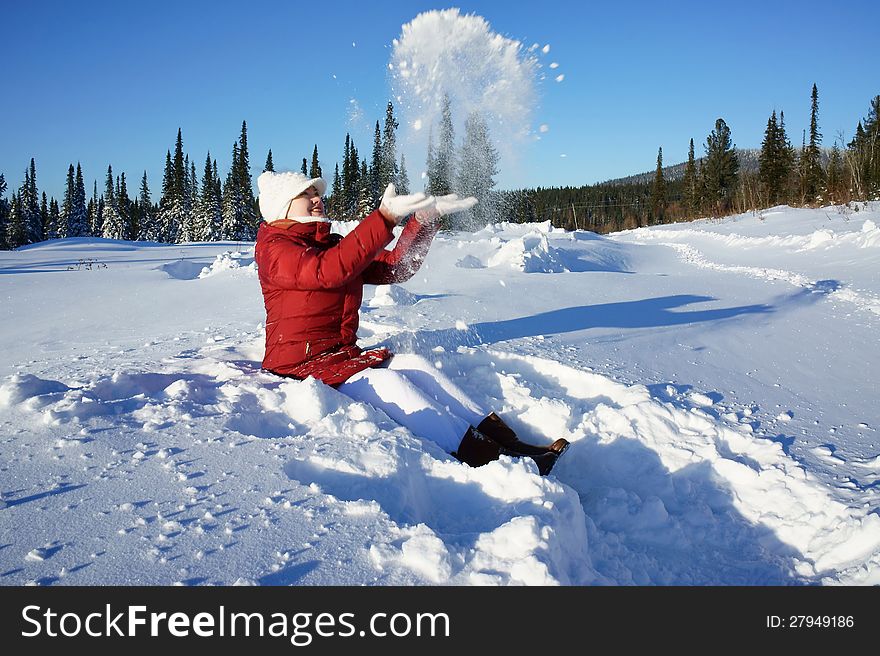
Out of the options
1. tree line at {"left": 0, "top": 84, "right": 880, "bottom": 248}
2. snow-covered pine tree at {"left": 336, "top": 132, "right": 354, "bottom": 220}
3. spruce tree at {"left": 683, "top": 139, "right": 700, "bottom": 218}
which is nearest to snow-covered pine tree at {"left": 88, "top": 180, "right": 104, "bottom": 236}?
tree line at {"left": 0, "top": 84, "right": 880, "bottom": 248}

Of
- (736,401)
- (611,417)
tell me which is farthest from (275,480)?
(736,401)

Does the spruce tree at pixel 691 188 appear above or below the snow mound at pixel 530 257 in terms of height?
above

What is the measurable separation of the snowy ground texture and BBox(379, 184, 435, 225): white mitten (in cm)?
101

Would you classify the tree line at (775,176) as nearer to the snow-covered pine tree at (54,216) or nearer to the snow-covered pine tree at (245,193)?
the snow-covered pine tree at (245,193)

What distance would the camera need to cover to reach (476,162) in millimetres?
4836

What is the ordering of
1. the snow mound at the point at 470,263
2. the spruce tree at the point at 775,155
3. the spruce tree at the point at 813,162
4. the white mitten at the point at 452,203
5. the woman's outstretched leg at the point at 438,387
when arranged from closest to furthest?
the woman's outstretched leg at the point at 438,387
the white mitten at the point at 452,203
the snow mound at the point at 470,263
the spruce tree at the point at 813,162
the spruce tree at the point at 775,155

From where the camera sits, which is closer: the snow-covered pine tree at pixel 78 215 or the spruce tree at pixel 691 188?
the spruce tree at pixel 691 188

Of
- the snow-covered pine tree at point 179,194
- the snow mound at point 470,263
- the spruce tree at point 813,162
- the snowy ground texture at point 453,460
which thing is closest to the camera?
the snowy ground texture at point 453,460

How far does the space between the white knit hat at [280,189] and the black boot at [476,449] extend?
178cm

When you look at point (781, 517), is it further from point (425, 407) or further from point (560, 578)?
point (425, 407)

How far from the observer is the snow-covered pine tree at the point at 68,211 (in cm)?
5725

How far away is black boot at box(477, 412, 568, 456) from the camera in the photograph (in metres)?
2.81

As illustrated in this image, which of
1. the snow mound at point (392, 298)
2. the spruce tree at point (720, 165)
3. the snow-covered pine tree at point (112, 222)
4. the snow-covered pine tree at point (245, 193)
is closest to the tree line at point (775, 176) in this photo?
the spruce tree at point (720, 165)

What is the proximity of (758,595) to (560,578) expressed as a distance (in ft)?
2.47
